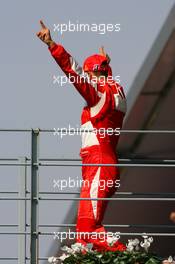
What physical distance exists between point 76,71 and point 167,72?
6.41ft

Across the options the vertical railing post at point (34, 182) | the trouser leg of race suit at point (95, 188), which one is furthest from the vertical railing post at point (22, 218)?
the trouser leg of race suit at point (95, 188)

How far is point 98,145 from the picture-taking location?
31.6ft

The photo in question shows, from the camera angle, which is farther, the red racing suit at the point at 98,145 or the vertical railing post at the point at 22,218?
the vertical railing post at the point at 22,218

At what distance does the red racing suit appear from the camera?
9.64m

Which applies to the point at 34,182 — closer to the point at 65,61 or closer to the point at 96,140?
the point at 96,140

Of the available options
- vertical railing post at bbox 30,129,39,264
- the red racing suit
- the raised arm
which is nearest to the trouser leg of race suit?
the red racing suit

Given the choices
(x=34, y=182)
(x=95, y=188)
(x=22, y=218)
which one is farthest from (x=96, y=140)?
(x=22, y=218)

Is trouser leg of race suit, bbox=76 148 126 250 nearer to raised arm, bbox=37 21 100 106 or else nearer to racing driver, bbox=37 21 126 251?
racing driver, bbox=37 21 126 251

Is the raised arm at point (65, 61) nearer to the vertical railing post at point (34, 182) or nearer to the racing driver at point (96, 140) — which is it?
the racing driver at point (96, 140)

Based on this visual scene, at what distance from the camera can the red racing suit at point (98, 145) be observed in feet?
31.6

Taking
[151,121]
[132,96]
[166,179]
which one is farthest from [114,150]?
[166,179]

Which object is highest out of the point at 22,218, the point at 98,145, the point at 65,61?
the point at 65,61

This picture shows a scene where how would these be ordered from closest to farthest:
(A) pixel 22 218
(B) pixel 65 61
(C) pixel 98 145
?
(B) pixel 65 61, (C) pixel 98 145, (A) pixel 22 218

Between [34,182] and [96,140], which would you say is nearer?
[34,182]
